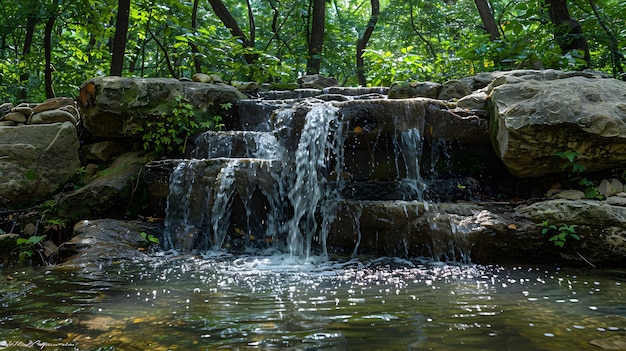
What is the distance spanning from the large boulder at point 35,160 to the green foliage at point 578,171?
22.3 ft

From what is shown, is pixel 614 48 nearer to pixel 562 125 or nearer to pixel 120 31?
pixel 562 125

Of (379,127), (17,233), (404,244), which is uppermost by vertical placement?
(379,127)

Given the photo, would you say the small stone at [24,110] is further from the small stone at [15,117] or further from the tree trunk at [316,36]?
the tree trunk at [316,36]

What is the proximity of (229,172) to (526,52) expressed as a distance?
6220mm

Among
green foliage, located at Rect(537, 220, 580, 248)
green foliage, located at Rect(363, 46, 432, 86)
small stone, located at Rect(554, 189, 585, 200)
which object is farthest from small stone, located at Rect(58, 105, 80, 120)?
small stone, located at Rect(554, 189, 585, 200)

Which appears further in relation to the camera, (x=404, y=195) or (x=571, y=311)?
(x=404, y=195)

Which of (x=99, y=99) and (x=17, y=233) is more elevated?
(x=99, y=99)

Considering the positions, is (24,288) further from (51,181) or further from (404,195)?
(404,195)

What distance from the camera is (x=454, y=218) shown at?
14.5ft

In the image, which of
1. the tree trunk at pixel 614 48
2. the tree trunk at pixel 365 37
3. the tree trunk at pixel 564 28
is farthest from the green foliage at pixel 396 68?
the tree trunk at pixel 365 37

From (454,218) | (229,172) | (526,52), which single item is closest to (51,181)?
(229,172)

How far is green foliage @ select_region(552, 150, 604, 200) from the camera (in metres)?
4.52

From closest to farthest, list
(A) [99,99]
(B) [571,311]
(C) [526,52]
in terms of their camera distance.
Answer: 1. (B) [571,311]
2. (A) [99,99]
3. (C) [526,52]

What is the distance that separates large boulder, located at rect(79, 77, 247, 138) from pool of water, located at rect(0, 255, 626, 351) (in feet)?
9.74
